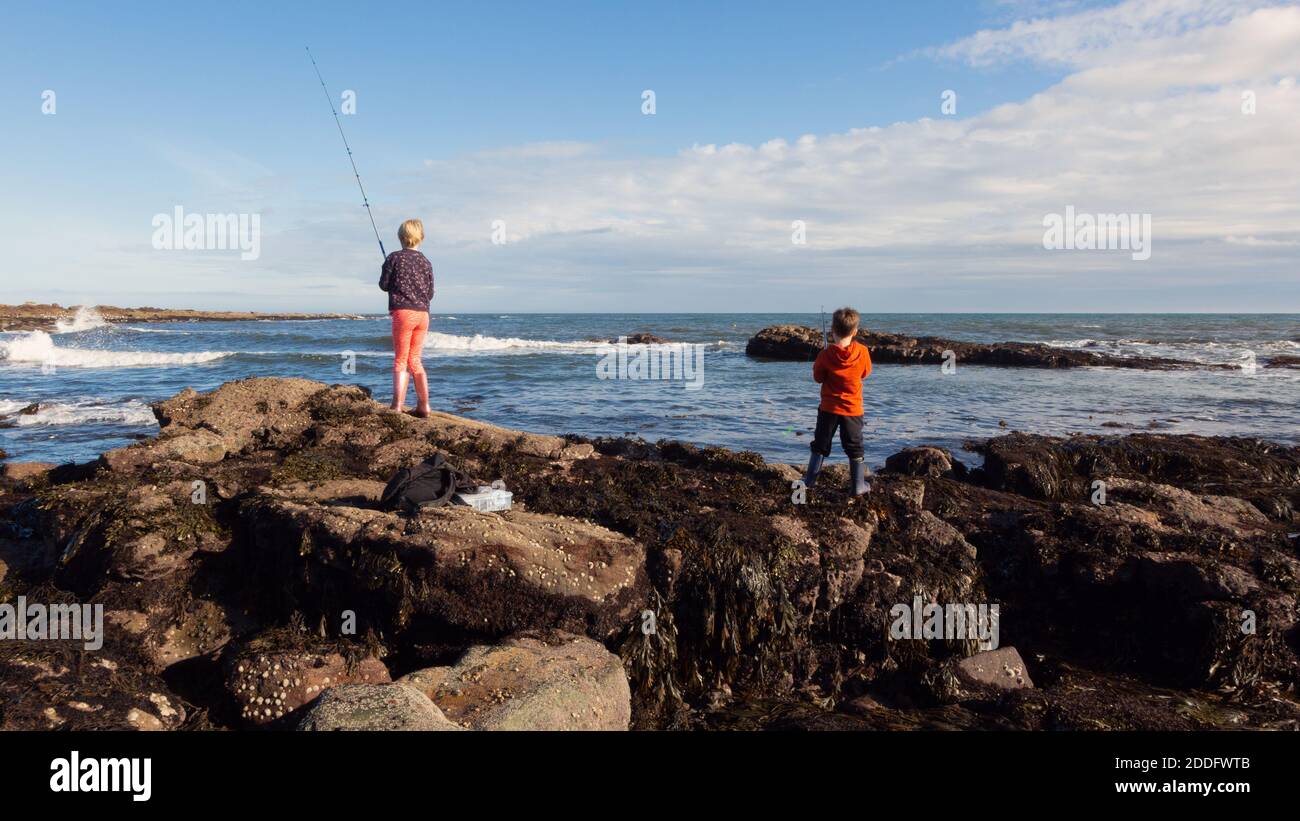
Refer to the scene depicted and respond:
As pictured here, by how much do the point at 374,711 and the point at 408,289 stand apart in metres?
5.40

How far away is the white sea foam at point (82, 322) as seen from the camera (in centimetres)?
5481

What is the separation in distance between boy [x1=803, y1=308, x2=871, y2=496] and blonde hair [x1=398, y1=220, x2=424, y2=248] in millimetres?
4617

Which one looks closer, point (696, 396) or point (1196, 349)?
point (696, 396)

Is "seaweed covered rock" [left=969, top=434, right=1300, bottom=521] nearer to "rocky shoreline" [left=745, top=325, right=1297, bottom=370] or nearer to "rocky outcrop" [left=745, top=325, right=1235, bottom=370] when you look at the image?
"rocky outcrop" [left=745, top=325, right=1235, bottom=370]

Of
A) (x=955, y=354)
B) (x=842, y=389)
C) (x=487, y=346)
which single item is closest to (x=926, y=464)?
(x=842, y=389)

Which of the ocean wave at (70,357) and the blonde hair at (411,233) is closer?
the blonde hair at (411,233)

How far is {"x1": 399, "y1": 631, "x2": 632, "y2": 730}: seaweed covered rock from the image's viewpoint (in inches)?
149

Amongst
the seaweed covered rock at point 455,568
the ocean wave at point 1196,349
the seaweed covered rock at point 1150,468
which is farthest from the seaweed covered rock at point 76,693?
the ocean wave at point 1196,349

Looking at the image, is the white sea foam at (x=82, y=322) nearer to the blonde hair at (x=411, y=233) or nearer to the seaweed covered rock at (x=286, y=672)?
the blonde hair at (x=411, y=233)

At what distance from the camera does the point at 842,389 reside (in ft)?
23.5

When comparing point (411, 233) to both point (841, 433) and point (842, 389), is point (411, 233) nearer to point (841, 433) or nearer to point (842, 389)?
point (842, 389)

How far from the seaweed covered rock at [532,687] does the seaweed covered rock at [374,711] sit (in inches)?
9.8
